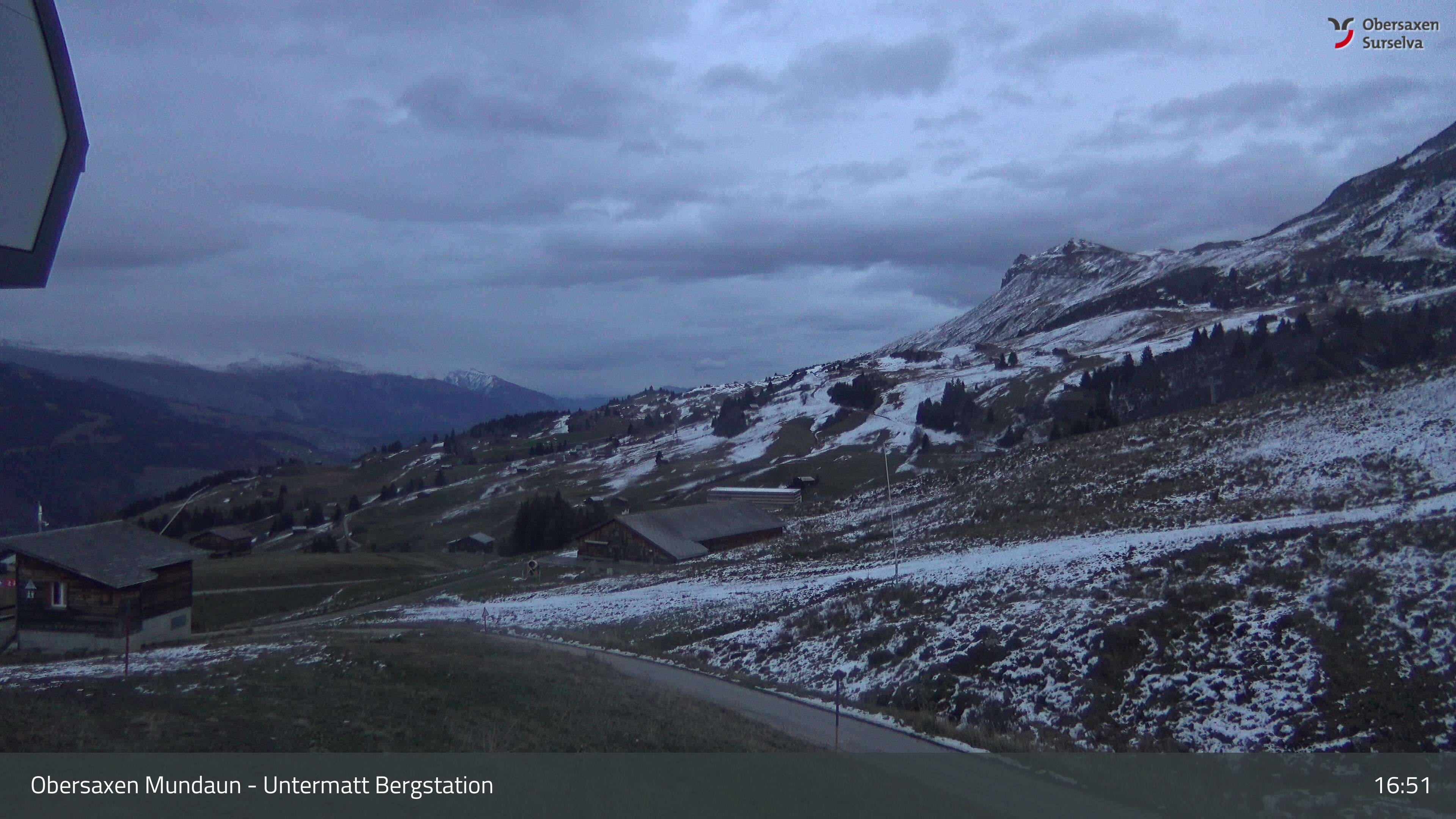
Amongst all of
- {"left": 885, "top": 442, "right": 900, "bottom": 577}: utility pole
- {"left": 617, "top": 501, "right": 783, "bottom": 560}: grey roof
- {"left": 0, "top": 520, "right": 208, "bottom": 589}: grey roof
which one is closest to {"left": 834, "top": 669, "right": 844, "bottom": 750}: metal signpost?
{"left": 885, "top": 442, "right": 900, "bottom": 577}: utility pole

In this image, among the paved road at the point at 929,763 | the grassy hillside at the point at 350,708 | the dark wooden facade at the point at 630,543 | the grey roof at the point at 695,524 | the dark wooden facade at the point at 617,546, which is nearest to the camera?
the grassy hillside at the point at 350,708

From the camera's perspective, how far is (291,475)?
182m

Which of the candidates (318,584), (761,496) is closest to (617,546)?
(318,584)

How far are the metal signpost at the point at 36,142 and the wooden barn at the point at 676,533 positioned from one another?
5706cm

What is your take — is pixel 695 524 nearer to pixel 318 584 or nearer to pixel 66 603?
pixel 318 584

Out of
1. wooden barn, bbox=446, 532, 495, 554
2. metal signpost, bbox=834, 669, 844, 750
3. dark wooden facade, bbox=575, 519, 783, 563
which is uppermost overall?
metal signpost, bbox=834, 669, 844, 750

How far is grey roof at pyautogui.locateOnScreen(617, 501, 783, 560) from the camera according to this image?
66.6 meters

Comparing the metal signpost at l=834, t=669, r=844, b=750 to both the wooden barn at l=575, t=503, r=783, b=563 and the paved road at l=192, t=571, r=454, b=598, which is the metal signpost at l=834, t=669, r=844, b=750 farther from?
the paved road at l=192, t=571, r=454, b=598

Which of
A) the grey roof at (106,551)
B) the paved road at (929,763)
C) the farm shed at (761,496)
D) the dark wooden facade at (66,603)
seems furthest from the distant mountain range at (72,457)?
the farm shed at (761,496)

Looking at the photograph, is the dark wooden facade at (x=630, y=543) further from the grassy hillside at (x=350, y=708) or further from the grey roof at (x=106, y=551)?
the grassy hillside at (x=350, y=708)

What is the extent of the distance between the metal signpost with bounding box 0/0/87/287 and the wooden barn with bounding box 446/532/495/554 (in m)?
91.2

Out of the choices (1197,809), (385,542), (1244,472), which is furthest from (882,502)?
(385,542)

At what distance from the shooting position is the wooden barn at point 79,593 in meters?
33.1

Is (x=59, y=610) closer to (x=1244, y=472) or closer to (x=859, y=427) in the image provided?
(x=1244, y=472)
